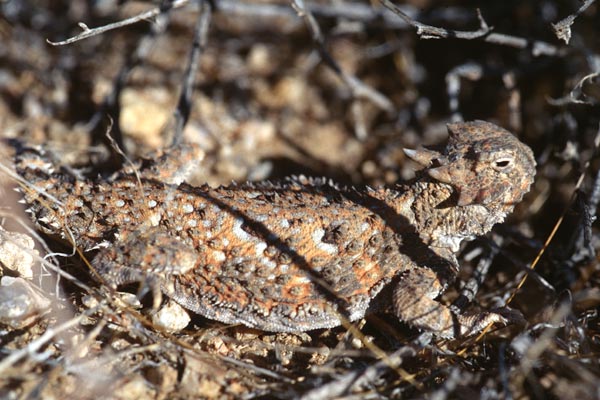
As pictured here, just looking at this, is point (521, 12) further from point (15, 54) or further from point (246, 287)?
point (15, 54)

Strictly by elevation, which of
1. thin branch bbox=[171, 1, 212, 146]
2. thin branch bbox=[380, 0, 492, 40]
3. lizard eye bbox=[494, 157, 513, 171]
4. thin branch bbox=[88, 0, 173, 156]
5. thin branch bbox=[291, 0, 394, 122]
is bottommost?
lizard eye bbox=[494, 157, 513, 171]

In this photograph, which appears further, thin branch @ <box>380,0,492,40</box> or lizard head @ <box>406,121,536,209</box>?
thin branch @ <box>380,0,492,40</box>

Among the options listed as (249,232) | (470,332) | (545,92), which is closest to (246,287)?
(249,232)

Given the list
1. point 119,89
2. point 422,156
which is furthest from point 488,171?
point 119,89

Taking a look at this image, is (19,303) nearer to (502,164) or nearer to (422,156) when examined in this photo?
(422,156)

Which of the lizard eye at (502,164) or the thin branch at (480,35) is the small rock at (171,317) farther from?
the thin branch at (480,35)

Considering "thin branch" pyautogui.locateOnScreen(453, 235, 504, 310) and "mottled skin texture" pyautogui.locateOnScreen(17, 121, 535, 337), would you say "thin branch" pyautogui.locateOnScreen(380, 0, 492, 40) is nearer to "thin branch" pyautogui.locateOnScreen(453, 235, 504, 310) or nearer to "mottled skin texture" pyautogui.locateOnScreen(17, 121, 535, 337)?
"mottled skin texture" pyautogui.locateOnScreen(17, 121, 535, 337)

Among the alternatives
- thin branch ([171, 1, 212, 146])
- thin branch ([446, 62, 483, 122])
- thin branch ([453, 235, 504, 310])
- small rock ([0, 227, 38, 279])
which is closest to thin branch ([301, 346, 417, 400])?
thin branch ([453, 235, 504, 310])

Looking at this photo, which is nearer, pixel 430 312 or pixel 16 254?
pixel 430 312
